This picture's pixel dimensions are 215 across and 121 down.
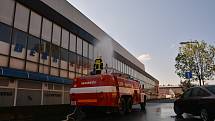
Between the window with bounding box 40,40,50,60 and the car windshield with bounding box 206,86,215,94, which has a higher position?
the window with bounding box 40,40,50,60

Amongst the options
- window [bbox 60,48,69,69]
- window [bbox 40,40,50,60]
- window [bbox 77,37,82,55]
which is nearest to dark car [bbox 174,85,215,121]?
window [bbox 40,40,50,60]

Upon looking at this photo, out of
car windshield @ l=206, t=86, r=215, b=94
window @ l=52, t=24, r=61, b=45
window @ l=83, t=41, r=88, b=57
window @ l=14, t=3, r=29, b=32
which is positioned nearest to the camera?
car windshield @ l=206, t=86, r=215, b=94

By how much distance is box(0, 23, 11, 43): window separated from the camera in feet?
54.9

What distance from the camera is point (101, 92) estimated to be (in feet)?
42.3

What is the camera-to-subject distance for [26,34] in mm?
19156

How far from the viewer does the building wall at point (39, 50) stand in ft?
56.7

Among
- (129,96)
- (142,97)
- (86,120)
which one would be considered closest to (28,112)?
(86,120)

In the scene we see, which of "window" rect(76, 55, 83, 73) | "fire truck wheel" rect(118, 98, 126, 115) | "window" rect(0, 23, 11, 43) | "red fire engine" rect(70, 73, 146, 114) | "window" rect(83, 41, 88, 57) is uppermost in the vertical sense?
"window" rect(83, 41, 88, 57)

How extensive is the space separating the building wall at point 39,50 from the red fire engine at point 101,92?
19.8 ft

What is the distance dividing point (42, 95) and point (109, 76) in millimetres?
9544

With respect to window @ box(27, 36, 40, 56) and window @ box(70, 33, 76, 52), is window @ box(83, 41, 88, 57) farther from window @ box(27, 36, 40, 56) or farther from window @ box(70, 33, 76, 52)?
window @ box(27, 36, 40, 56)

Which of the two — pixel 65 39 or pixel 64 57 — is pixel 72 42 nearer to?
pixel 65 39

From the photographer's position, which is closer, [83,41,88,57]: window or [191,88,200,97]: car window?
[191,88,200,97]: car window

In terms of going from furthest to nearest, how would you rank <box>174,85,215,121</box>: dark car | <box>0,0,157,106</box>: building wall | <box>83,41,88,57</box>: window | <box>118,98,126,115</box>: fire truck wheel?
<box>83,41,88,57</box>: window
<box>0,0,157,106</box>: building wall
<box>118,98,126,115</box>: fire truck wheel
<box>174,85,215,121</box>: dark car
